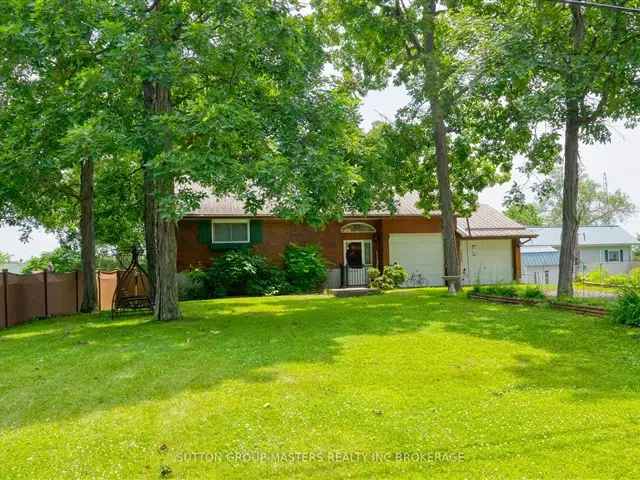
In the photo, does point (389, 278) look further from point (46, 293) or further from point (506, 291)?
point (46, 293)

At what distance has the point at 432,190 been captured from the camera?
20016 millimetres

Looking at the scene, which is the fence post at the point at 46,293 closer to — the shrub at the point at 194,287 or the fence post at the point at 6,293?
the fence post at the point at 6,293

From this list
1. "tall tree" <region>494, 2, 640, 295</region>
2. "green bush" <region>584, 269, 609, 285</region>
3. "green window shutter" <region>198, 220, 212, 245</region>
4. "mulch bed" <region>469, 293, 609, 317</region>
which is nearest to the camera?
"mulch bed" <region>469, 293, 609, 317</region>

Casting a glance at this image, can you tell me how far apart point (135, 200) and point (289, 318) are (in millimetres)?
8990

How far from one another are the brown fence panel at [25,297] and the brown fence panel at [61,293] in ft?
1.11

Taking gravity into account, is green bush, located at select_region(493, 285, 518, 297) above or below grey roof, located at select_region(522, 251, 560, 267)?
below

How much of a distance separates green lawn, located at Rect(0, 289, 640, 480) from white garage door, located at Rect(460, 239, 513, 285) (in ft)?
48.3

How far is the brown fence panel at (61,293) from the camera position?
15.2m

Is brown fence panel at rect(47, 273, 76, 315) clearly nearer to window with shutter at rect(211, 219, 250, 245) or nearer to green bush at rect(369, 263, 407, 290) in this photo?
window with shutter at rect(211, 219, 250, 245)

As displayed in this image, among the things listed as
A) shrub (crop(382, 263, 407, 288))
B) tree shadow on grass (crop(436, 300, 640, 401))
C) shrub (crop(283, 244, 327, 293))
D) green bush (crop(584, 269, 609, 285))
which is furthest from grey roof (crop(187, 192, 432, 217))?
tree shadow on grass (crop(436, 300, 640, 401))

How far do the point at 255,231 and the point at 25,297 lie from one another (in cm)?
886

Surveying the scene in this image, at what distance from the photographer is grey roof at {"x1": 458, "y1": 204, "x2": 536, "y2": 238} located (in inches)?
950

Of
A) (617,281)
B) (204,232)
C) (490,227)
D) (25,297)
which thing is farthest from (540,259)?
(25,297)

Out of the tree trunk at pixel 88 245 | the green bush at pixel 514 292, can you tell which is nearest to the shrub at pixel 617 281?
→ the green bush at pixel 514 292
